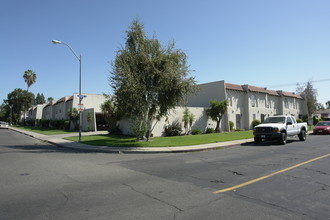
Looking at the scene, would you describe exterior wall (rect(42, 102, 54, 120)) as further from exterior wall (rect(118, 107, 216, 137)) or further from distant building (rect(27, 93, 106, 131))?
exterior wall (rect(118, 107, 216, 137))

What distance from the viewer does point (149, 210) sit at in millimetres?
4406

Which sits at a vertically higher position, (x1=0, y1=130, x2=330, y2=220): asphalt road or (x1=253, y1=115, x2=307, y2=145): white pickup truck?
(x1=253, y1=115, x2=307, y2=145): white pickup truck

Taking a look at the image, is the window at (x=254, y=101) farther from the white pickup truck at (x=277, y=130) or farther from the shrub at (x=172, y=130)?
the shrub at (x=172, y=130)

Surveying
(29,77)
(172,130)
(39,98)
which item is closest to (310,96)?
(172,130)

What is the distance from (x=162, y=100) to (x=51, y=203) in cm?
1234

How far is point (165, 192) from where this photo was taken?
18.2ft

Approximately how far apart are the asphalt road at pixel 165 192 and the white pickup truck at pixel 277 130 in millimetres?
7487

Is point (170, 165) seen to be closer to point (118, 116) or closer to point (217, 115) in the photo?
point (118, 116)

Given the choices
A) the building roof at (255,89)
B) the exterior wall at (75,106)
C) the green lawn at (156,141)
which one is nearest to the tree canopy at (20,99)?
the exterior wall at (75,106)

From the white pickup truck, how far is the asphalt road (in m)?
7.49

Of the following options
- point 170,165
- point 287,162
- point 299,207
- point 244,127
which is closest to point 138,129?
point 170,165

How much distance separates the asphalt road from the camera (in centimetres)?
429

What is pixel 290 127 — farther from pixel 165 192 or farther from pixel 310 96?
pixel 310 96

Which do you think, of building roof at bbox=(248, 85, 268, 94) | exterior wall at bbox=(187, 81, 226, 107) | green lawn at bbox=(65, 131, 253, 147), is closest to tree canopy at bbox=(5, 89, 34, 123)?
exterior wall at bbox=(187, 81, 226, 107)
